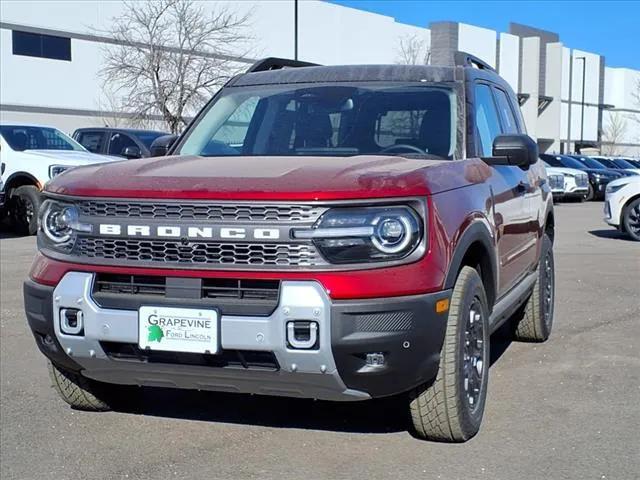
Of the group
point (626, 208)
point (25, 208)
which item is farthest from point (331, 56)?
point (25, 208)

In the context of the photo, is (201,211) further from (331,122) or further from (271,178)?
(331,122)

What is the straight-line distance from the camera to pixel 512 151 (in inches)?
188

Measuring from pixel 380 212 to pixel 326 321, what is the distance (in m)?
0.51

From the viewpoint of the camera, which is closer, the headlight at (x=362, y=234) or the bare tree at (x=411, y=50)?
the headlight at (x=362, y=234)

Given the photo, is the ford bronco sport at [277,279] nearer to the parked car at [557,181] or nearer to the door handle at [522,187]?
the door handle at [522,187]

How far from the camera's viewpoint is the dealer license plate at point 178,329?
3.70 metres

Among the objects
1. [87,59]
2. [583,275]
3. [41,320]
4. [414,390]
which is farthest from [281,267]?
[87,59]

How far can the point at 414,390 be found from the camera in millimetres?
4090

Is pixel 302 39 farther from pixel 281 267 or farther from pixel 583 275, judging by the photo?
pixel 281 267

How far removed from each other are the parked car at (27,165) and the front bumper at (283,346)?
994cm

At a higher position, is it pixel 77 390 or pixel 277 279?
pixel 277 279

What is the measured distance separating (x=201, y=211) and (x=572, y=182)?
24.2m

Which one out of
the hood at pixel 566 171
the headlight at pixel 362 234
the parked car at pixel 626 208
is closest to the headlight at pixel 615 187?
the parked car at pixel 626 208

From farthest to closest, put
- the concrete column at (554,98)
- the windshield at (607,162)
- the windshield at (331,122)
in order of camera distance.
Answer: the concrete column at (554,98) < the windshield at (607,162) < the windshield at (331,122)
